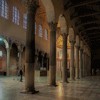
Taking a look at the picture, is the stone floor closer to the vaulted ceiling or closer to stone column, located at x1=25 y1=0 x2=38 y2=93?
stone column, located at x1=25 y1=0 x2=38 y2=93

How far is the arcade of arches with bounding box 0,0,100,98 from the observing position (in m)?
13.4

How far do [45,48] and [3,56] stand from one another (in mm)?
13087

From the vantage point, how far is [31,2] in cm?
1323

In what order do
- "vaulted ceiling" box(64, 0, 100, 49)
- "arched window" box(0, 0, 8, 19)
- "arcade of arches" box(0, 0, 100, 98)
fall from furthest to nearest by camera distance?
1. "arched window" box(0, 0, 8, 19)
2. "vaulted ceiling" box(64, 0, 100, 49)
3. "arcade of arches" box(0, 0, 100, 98)

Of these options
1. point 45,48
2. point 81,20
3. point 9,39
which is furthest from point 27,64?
point 45,48

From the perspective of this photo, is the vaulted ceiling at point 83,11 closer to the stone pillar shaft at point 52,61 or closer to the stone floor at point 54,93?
the stone pillar shaft at point 52,61

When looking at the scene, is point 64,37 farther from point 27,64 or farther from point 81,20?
point 27,64

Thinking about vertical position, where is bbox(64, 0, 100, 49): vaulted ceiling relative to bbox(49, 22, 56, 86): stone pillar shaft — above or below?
above

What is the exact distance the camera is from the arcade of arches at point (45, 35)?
13.4 meters

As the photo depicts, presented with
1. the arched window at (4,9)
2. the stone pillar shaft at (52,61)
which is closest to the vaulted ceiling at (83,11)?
the stone pillar shaft at (52,61)

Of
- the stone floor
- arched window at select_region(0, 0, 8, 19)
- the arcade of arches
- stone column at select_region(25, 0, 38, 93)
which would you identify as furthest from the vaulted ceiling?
arched window at select_region(0, 0, 8, 19)

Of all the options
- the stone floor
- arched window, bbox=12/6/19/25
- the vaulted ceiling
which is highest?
arched window, bbox=12/6/19/25

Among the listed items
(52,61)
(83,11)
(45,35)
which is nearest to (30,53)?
(52,61)

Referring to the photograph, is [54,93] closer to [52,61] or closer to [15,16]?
[52,61]
